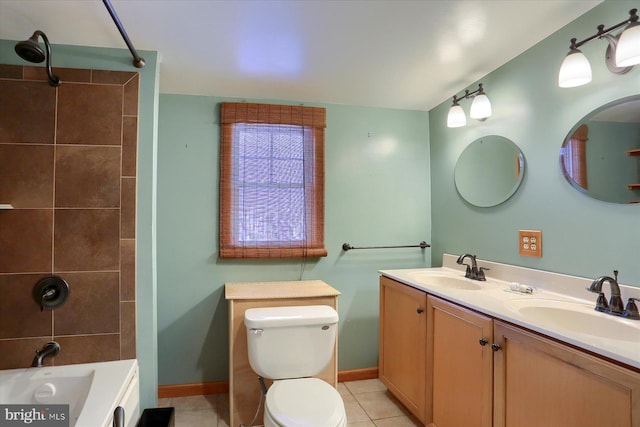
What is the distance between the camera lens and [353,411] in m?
2.16

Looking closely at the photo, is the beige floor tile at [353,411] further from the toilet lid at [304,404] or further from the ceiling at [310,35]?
the ceiling at [310,35]

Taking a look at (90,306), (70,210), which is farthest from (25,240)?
(90,306)

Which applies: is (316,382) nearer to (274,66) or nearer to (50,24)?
(274,66)

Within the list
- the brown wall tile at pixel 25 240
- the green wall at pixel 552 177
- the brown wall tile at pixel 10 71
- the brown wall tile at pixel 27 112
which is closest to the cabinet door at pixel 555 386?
the green wall at pixel 552 177

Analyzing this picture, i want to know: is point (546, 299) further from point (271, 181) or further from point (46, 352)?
point (46, 352)

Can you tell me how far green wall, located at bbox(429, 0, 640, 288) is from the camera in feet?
4.57

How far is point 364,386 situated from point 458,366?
44.5 inches

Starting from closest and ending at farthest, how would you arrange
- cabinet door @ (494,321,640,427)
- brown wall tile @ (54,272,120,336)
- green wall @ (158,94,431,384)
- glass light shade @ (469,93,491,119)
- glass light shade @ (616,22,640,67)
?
1. cabinet door @ (494,321,640,427)
2. glass light shade @ (616,22,640,67)
3. brown wall tile @ (54,272,120,336)
4. glass light shade @ (469,93,491,119)
5. green wall @ (158,94,431,384)

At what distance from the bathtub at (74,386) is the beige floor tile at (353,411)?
1.28 metres

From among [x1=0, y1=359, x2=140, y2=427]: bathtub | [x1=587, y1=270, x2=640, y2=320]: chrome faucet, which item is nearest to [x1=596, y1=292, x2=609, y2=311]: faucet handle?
[x1=587, y1=270, x2=640, y2=320]: chrome faucet

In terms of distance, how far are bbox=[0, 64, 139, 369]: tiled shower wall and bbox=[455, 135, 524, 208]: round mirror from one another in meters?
2.18

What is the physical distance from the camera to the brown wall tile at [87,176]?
1.67 m

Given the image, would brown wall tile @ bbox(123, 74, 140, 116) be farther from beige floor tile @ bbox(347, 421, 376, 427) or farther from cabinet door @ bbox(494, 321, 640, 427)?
beige floor tile @ bbox(347, 421, 376, 427)

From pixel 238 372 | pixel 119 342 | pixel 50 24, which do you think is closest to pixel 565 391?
pixel 238 372
